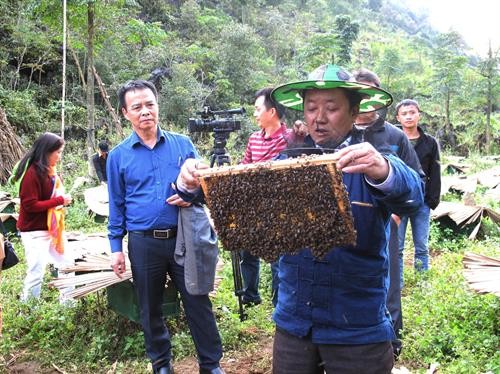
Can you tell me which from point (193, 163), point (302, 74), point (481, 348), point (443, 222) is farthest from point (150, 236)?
point (302, 74)

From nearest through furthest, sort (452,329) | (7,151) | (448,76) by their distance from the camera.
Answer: (452,329) → (7,151) → (448,76)

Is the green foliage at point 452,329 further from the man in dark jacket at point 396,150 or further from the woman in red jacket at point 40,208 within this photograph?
the woman in red jacket at point 40,208

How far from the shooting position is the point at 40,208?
5.27 m

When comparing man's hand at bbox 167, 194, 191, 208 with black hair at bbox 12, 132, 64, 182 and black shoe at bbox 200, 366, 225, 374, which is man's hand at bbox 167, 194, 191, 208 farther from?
black hair at bbox 12, 132, 64, 182

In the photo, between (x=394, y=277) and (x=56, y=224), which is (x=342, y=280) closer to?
(x=394, y=277)

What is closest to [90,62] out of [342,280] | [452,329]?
[452,329]

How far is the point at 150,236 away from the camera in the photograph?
3.71 meters

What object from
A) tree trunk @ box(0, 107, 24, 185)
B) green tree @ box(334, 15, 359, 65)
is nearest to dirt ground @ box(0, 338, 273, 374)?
tree trunk @ box(0, 107, 24, 185)

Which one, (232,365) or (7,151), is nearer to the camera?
(232,365)

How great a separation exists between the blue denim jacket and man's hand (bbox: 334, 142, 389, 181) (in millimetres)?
205

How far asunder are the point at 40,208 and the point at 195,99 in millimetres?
17531

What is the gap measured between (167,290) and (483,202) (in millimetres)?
7756

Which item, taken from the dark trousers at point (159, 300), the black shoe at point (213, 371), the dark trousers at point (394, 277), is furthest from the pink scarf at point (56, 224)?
the dark trousers at point (394, 277)

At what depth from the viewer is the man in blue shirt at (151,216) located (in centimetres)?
371
